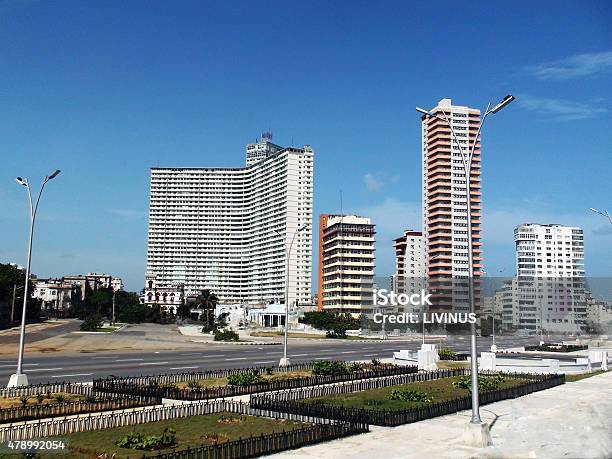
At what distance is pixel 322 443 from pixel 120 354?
46.2 metres

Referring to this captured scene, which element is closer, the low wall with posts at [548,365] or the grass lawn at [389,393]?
the grass lawn at [389,393]

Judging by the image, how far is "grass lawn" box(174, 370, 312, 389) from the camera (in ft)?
113

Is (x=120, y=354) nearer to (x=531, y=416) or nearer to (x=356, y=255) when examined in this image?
(x=531, y=416)

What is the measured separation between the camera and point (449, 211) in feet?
619

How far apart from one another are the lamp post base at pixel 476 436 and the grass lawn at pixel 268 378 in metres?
17.3

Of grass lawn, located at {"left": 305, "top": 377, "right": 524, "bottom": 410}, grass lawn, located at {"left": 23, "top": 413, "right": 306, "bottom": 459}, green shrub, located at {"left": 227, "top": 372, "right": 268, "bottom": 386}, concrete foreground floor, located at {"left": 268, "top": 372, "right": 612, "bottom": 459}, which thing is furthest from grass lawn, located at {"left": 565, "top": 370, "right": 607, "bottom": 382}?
grass lawn, located at {"left": 23, "top": 413, "right": 306, "bottom": 459}

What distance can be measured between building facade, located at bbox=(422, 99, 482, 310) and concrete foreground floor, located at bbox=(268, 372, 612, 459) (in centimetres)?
15677

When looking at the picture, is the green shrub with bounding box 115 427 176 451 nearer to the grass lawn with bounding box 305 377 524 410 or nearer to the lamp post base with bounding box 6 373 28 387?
the grass lawn with bounding box 305 377 524 410

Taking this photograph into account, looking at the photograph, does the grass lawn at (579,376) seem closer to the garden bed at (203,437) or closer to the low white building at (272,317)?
the garden bed at (203,437)

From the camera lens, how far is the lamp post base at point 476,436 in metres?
19.8

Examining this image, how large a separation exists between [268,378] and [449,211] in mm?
158930

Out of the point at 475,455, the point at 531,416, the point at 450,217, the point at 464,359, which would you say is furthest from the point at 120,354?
the point at 450,217

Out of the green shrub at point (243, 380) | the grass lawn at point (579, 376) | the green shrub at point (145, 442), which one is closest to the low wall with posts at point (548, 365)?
the grass lawn at point (579, 376)

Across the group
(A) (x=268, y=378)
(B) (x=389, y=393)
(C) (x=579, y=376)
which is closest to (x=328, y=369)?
(A) (x=268, y=378)
